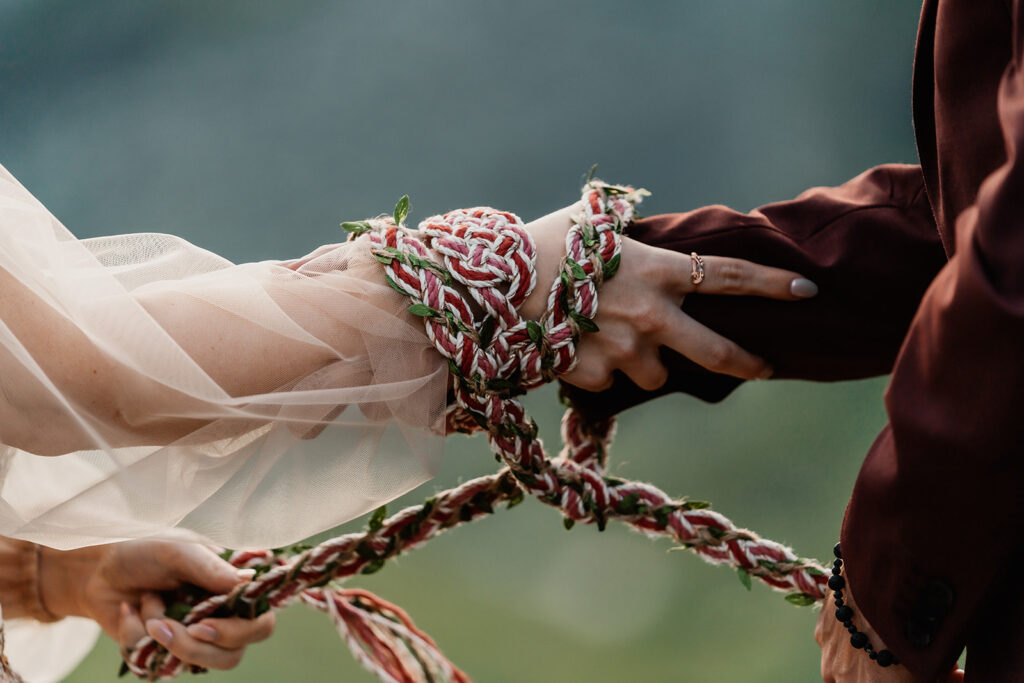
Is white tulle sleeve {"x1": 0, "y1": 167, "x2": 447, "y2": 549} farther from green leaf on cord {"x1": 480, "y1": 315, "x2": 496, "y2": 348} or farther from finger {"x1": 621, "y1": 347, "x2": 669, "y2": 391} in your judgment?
finger {"x1": 621, "y1": 347, "x2": 669, "y2": 391}

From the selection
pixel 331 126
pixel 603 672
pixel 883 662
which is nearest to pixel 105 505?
pixel 883 662

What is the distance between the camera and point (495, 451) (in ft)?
2.24

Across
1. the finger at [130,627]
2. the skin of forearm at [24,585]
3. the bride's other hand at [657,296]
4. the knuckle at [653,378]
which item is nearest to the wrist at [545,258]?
the bride's other hand at [657,296]

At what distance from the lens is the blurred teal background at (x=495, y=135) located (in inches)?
74.4

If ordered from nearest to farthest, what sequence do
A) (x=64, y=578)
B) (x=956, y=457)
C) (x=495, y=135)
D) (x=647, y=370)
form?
(x=956, y=457), (x=647, y=370), (x=64, y=578), (x=495, y=135)

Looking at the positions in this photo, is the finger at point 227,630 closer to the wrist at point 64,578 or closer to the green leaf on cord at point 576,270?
the wrist at point 64,578

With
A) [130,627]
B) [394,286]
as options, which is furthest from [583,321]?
[130,627]

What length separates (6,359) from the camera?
1.84ft

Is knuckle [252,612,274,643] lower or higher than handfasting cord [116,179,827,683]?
lower

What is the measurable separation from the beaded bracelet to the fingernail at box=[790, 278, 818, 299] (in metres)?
0.18

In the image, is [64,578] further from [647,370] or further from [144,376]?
Answer: [647,370]

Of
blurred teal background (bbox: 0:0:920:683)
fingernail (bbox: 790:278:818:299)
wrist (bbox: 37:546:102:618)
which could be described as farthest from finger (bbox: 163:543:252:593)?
blurred teal background (bbox: 0:0:920:683)

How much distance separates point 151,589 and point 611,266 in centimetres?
59

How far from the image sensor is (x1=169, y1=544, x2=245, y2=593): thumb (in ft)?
2.78
